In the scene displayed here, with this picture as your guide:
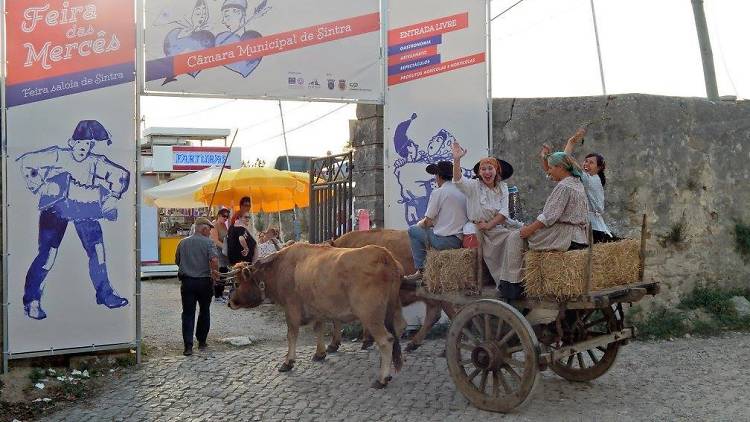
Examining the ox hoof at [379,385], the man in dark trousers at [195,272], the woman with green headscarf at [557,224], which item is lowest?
the ox hoof at [379,385]

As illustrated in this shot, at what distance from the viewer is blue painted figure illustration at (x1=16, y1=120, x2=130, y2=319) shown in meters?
8.33

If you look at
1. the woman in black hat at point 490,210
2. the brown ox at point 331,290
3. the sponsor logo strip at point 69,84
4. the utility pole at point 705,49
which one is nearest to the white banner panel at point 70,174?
the sponsor logo strip at point 69,84

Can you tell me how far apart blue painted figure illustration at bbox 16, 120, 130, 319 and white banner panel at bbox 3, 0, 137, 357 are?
11mm

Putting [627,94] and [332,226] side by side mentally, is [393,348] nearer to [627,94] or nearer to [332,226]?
[332,226]

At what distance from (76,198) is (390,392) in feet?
13.2

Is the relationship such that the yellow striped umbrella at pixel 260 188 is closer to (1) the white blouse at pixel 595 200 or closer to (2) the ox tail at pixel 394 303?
(2) the ox tail at pixel 394 303

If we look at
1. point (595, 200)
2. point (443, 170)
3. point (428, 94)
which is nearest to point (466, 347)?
point (595, 200)

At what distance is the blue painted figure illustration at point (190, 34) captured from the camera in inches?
357

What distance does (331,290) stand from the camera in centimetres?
819

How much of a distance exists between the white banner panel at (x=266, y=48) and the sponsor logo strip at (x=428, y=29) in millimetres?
284

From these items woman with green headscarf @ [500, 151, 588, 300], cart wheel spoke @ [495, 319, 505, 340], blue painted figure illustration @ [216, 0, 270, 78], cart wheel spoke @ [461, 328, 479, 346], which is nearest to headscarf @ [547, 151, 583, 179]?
woman with green headscarf @ [500, 151, 588, 300]

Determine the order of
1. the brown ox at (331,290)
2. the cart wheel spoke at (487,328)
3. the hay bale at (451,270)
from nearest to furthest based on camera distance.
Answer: the cart wheel spoke at (487,328)
the hay bale at (451,270)
the brown ox at (331,290)

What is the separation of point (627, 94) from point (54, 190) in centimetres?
742

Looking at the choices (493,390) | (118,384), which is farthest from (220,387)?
(493,390)
